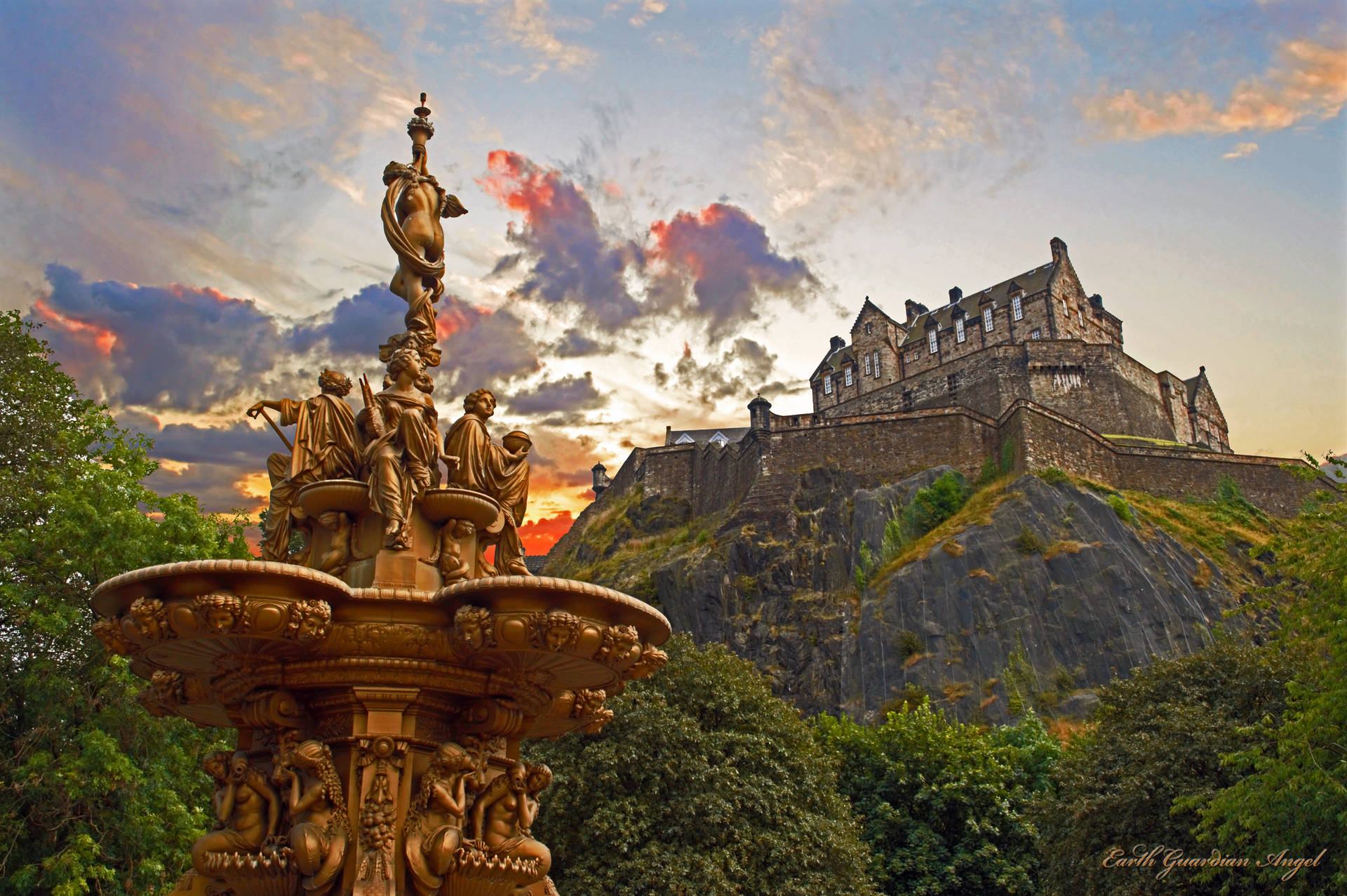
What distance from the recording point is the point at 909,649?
40562 millimetres

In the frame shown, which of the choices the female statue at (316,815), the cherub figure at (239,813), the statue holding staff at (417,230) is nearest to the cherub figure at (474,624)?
the female statue at (316,815)

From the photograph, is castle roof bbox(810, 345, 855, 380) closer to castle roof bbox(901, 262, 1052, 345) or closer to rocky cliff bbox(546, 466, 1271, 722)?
castle roof bbox(901, 262, 1052, 345)

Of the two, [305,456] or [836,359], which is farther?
[836,359]

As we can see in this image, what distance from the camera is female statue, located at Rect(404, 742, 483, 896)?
658cm

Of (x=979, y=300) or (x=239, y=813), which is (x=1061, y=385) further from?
(x=239, y=813)

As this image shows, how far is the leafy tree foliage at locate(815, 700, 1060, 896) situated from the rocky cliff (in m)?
8.79

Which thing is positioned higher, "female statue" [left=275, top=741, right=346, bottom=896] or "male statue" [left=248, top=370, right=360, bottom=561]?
"male statue" [left=248, top=370, right=360, bottom=561]

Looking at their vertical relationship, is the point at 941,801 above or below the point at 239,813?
below

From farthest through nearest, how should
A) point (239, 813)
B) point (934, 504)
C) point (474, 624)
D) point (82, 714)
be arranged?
1. point (934, 504)
2. point (82, 714)
3. point (239, 813)
4. point (474, 624)

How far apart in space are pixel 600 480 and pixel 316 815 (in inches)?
2702

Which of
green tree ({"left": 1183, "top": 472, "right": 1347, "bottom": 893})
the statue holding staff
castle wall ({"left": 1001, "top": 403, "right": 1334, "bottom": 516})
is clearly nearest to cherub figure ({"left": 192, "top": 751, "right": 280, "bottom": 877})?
the statue holding staff

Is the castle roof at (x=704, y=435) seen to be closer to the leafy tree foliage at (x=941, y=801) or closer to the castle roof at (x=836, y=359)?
the castle roof at (x=836, y=359)

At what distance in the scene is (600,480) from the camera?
75.1 meters

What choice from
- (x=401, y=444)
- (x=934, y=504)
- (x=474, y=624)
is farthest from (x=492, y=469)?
(x=934, y=504)
